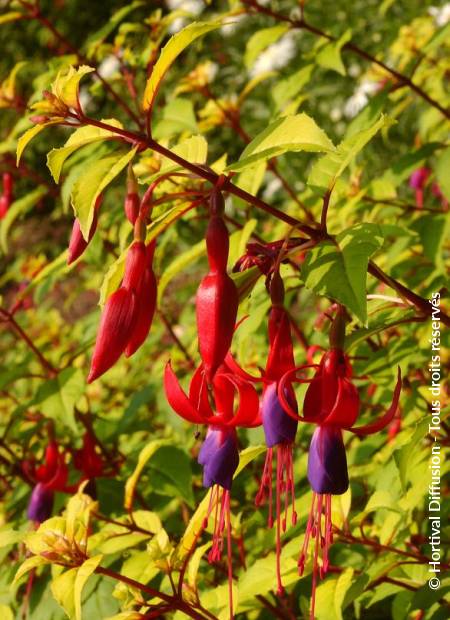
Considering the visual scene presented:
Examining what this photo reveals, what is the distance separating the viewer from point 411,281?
1685 millimetres

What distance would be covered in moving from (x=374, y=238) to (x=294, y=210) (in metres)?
1.28

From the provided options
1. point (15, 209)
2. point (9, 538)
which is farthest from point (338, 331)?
point (15, 209)

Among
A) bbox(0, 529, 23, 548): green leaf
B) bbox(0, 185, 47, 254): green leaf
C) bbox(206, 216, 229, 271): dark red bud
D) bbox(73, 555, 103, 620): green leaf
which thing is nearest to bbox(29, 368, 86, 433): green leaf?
bbox(0, 529, 23, 548): green leaf

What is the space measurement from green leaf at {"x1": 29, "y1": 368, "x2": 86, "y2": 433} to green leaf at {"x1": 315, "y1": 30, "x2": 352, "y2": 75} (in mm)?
887

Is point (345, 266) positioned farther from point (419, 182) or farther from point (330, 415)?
point (419, 182)

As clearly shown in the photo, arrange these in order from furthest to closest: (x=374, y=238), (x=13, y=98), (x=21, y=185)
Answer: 1. (x=21, y=185)
2. (x=13, y=98)
3. (x=374, y=238)

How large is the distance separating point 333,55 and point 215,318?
48.8 inches

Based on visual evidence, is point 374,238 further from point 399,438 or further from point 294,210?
point 294,210

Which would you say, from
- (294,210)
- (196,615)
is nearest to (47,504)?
(196,615)

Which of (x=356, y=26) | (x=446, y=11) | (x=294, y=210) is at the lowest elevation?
(x=294, y=210)

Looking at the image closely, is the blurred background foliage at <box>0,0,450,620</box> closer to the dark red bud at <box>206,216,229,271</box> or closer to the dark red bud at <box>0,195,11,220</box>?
the dark red bud at <box>0,195,11,220</box>

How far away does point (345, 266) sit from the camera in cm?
84

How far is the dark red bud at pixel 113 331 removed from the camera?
76 cm

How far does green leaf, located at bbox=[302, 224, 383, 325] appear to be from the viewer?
2.65 ft
